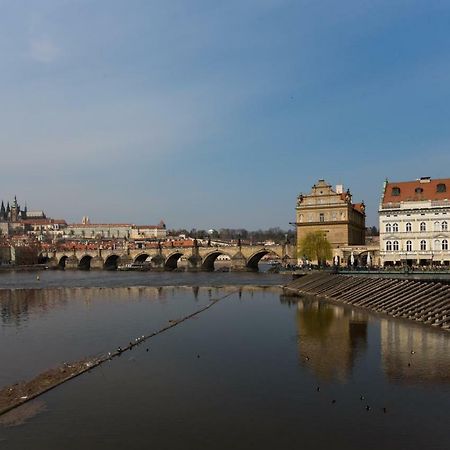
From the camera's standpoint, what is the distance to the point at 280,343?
97.1 feet

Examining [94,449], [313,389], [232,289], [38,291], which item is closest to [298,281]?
[232,289]

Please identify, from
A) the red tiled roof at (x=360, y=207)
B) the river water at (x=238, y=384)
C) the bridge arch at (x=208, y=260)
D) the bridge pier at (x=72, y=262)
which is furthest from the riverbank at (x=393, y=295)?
the bridge pier at (x=72, y=262)

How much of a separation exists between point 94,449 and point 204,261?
10385 centimetres

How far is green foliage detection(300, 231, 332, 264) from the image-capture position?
270ft

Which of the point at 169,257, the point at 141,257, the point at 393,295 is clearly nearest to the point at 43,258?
the point at 141,257

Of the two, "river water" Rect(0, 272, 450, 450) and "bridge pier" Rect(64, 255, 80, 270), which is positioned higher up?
"bridge pier" Rect(64, 255, 80, 270)

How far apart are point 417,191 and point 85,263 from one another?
96.3 meters

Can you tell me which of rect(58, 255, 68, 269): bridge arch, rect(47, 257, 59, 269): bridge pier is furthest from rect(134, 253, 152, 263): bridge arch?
rect(47, 257, 59, 269): bridge pier

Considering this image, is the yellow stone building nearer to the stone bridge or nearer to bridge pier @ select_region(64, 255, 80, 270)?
the stone bridge

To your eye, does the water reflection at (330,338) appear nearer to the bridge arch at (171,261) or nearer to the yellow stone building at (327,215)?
the yellow stone building at (327,215)

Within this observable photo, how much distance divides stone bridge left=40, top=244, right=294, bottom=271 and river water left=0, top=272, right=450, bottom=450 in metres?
70.2

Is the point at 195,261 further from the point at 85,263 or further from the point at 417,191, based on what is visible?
the point at 417,191

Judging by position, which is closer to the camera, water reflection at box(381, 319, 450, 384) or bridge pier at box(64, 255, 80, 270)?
water reflection at box(381, 319, 450, 384)

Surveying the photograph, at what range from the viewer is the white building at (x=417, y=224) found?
68.9 meters
